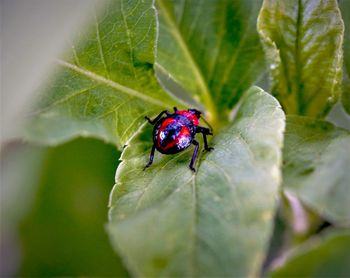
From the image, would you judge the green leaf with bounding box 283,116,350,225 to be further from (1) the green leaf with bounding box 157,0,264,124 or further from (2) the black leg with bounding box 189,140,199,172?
(1) the green leaf with bounding box 157,0,264,124

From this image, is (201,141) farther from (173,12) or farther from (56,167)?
(56,167)

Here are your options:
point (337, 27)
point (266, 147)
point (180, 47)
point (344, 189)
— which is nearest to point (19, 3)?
point (266, 147)

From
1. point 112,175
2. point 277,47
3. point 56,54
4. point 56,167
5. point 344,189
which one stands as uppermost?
point 56,54

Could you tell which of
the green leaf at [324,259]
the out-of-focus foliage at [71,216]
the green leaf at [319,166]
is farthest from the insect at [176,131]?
the out-of-focus foliage at [71,216]

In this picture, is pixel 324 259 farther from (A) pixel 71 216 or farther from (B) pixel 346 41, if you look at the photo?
(A) pixel 71 216

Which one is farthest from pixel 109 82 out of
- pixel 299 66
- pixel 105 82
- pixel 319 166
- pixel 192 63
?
pixel 319 166

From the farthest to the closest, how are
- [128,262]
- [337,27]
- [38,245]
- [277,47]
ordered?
1. [38,245]
2. [277,47]
3. [337,27]
4. [128,262]

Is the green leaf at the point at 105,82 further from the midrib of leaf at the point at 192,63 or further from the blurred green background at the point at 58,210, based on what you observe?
the blurred green background at the point at 58,210
